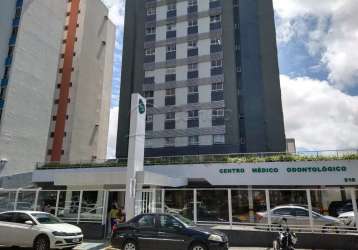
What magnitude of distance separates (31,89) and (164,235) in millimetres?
34130

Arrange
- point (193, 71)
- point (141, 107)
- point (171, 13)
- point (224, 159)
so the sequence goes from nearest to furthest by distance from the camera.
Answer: point (141, 107) → point (224, 159) → point (193, 71) → point (171, 13)

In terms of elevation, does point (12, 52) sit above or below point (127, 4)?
below

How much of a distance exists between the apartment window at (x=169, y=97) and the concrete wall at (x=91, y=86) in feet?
51.8

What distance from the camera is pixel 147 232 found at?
11.7 metres

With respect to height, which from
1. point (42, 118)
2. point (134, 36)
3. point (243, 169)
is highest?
point (134, 36)

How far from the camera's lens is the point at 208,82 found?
37.5m

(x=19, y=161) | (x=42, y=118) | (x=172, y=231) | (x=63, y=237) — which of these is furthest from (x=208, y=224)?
(x=42, y=118)

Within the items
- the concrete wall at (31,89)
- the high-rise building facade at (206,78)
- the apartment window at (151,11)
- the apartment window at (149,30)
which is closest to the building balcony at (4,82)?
the concrete wall at (31,89)

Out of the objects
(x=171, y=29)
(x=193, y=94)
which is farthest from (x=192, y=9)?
(x=193, y=94)

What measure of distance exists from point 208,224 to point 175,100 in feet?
81.5

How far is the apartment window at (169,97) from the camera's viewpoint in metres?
38.4

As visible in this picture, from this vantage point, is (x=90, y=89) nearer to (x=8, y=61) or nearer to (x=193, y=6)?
(x=8, y=61)

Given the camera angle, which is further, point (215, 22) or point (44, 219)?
point (215, 22)

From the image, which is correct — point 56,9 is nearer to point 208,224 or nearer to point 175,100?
point 175,100
